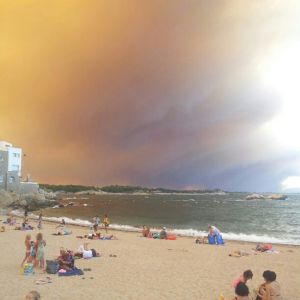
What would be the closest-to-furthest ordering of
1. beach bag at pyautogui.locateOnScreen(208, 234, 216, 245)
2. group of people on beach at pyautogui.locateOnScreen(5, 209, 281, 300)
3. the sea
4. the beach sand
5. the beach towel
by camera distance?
group of people on beach at pyautogui.locateOnScreen(5, 209, 281, 300) < the beach sand < the beach towel < beach bag at pyautogui.locateOnScreen(208, 234, 216, 245) < the sea

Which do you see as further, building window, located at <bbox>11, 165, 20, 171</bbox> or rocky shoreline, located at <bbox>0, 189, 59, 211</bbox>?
building window, located at <bbox>11, 165, 20, 171</bbox>

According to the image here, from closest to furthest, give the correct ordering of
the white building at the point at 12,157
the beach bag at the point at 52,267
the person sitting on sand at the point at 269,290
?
the person sitting on sand at the point at 269,290 → the beach bag at the point at 52,267 → the white building at the point at 12,157

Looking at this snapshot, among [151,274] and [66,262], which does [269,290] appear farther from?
[66,262]

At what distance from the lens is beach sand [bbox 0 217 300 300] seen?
12117 millimetres

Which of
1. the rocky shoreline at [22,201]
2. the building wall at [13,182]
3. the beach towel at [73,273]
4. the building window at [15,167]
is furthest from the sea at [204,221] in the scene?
the beach towel at [73,273]

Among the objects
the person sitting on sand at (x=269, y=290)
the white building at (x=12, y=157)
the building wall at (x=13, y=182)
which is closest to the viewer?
the person sitting on sand at (x=269, y=290)

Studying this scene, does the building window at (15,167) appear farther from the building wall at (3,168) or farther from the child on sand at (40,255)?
the child on sand at (40,255)

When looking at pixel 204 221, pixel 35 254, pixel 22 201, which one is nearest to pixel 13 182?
pixel 22 201

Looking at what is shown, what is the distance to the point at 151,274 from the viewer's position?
50.2ft

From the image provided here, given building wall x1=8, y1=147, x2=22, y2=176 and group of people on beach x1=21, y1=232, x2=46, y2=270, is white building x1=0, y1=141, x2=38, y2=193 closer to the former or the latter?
building wall x1=8, y1=147, x2=22, y2=176

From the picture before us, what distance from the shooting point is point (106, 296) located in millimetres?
11695

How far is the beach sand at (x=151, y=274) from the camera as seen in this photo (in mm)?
12117

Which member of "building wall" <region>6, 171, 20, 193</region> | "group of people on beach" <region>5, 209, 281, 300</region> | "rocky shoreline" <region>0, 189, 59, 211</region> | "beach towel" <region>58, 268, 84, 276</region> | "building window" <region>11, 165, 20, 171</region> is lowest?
"beach towel" <region>58, 268, 84, 276</region>

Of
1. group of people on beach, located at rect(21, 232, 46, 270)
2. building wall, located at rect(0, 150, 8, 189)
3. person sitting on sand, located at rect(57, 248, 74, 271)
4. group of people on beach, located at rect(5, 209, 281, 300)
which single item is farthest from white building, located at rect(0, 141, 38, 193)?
person sitting on sand, located at rect(57, 248, 74, 271)
